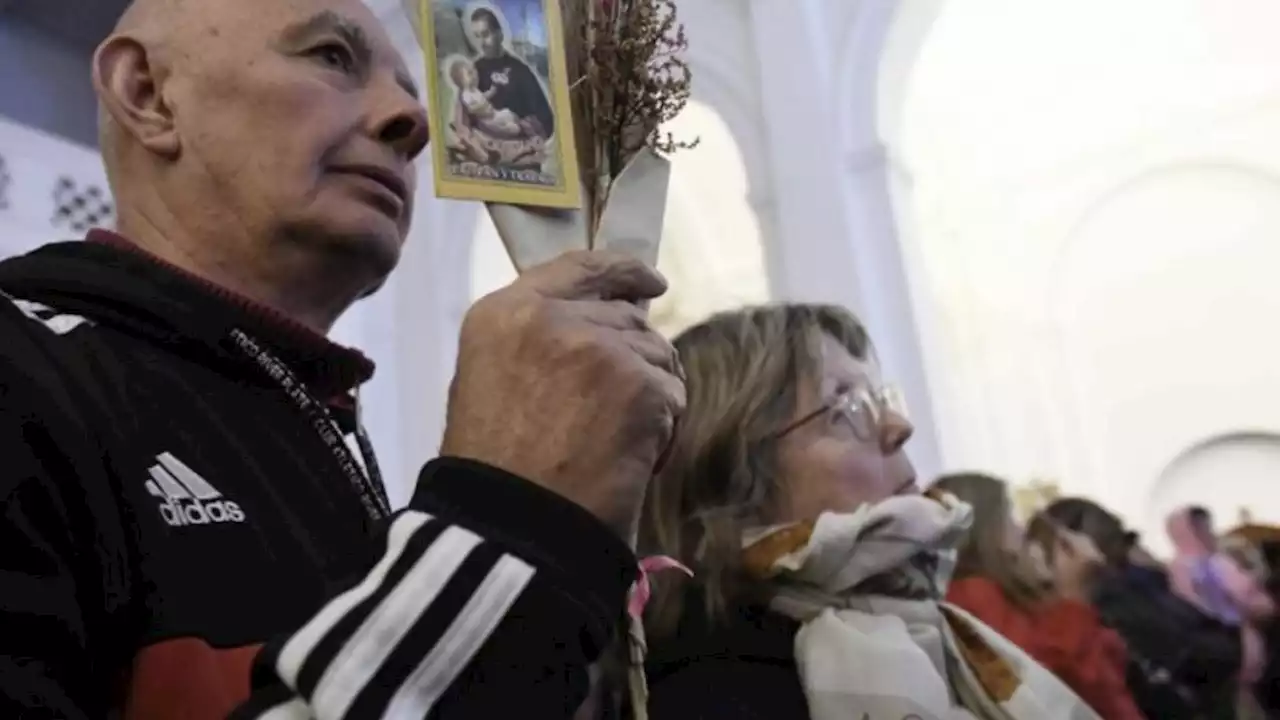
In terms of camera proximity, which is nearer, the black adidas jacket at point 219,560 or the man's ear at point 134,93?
the black adidas jacket at point 219,560

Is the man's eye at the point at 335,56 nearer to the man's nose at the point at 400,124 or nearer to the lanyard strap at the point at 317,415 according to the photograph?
the man's nose at the point at 400,124

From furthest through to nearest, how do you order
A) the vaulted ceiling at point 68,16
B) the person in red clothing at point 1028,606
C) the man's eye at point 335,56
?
the vaulted ceiling at point 68,16
the person in red clothing at point 1028,606
the man's eye at point 335,56

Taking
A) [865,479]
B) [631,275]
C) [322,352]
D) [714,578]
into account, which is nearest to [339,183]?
[322,352]

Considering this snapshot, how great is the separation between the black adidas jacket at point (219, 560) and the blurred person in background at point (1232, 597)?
60.5 inches

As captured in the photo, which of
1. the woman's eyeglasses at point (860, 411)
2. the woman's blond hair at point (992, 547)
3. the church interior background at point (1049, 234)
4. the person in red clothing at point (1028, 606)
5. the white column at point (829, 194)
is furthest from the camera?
the church interior background at point (1049, 234)

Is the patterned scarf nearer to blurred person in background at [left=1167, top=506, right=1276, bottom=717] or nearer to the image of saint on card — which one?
the image of saint on card

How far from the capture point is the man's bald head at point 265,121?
29.1 inches

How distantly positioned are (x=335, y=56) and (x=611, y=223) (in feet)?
0.74

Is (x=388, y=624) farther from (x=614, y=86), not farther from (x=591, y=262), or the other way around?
(x=614, y=86)

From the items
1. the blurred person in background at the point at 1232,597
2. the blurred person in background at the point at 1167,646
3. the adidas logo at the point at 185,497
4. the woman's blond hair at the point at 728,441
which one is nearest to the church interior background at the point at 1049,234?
the blurred person in background at the point at 1232,597

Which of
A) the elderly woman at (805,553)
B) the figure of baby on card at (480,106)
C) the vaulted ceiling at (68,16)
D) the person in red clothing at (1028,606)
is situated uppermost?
the vaulted ceiling at (68,16)

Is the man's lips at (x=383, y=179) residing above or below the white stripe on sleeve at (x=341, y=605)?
above

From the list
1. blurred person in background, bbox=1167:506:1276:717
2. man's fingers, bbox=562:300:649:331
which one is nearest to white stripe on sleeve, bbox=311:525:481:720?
man's fingers, bbox=562:300:649:331

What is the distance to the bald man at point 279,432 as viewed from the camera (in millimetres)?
483
